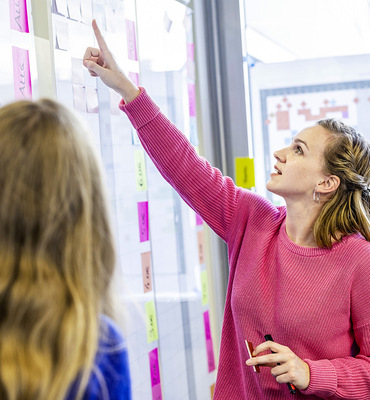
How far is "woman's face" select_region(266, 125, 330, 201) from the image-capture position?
170cm

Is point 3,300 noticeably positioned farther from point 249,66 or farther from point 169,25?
point 249,66

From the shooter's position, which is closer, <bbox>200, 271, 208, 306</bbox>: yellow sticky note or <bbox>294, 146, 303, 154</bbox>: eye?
<bbox>294, 146, 303, 154</bbox>: eye

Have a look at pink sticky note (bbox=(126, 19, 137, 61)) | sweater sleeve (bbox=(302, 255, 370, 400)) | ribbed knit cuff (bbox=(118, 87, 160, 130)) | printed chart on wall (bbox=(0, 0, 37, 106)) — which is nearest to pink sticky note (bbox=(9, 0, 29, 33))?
printed chart on wall (bbox=(0, 0, 37, 106))

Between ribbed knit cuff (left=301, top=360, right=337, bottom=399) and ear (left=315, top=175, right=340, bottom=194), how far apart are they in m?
0.47

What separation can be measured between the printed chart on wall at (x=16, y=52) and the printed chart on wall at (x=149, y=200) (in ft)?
0.37

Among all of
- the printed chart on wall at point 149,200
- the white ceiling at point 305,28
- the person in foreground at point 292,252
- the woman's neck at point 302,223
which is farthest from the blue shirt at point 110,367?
the white ceiling at point 305,28

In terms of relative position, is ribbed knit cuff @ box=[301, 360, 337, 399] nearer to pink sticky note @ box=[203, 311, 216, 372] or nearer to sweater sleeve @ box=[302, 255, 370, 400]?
sweater sleeve @ box=[302, 255, 370, 400]

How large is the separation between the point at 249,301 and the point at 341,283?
0.82 feet

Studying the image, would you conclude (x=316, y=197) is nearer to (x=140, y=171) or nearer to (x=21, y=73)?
(x=140, y=171)

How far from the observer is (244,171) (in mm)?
2736

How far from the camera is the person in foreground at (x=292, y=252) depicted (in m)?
1.56

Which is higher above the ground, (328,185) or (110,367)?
(328,185)

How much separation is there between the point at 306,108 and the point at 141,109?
1.33 m

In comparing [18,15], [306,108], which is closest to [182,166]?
[18,15]
